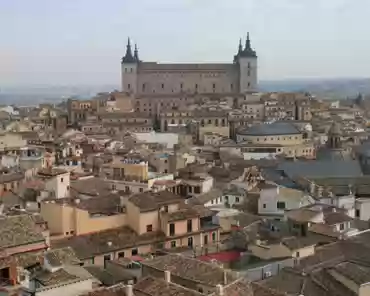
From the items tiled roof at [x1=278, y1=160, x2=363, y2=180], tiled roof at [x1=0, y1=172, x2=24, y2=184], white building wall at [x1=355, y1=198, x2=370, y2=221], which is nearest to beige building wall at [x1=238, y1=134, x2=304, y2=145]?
tiled roof at [x1=278, y1=160, x2=363, y2=180]

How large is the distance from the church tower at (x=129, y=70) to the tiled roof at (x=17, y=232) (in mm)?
100544

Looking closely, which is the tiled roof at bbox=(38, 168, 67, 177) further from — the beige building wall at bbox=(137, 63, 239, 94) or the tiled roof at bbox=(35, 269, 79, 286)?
the beige building wall at bbox=(137, 63, 239, 94)

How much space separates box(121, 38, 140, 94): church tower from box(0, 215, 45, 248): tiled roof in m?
101

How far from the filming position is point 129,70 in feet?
405

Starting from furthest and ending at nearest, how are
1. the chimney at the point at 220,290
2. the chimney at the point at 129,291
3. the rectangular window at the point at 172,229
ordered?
1. the rectangular window at the point at 172,229
2. the chimney at the point at 220,290
3. the chimney at the point at 129,291

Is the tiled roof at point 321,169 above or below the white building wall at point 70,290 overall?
below

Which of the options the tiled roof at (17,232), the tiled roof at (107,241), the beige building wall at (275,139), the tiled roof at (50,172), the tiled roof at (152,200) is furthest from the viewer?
the beige building wall at (275,139)

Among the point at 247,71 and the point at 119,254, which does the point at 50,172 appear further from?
the point at 247,71

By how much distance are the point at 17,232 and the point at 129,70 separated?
4035 inches

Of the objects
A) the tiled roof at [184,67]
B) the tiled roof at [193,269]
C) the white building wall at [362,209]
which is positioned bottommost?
the white building wall at [362,209]

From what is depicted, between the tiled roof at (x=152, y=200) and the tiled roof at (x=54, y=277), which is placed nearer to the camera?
the tiled roof at (x=54, y=277)

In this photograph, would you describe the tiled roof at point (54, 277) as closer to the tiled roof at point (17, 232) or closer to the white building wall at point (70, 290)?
the white building wall at point (70, 290)

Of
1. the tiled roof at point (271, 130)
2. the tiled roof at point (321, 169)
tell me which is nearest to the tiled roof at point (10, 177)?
the tiled roof at point (321, 169)

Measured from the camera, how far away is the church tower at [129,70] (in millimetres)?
123250
